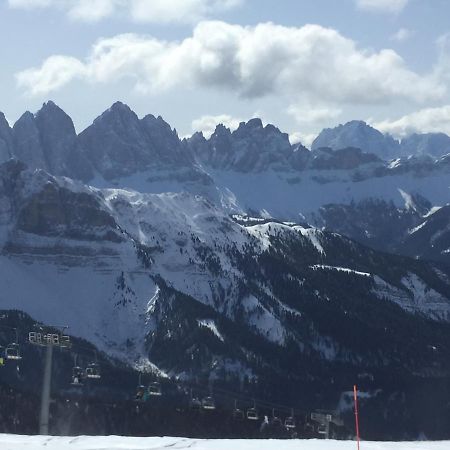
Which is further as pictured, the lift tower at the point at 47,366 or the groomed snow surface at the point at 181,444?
the lift tower at the point at 47,366

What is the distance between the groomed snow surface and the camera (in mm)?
43969

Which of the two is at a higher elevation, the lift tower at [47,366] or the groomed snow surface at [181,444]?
the lift tower at [47,366]

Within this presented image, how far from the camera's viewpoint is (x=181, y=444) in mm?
44625

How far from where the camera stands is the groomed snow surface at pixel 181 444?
144 ft

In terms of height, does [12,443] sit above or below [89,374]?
below

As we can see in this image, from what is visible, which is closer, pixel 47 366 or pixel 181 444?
pixel 181 444

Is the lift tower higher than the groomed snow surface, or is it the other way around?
the lift tower

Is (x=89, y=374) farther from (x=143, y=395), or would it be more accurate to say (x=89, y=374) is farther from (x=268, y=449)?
(x=268, y=449)

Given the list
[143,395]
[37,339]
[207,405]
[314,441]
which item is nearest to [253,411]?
[207,405]

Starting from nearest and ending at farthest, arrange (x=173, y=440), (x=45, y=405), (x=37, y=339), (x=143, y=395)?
(x=173, y=440) < (x=45, y=405) < (x=37, y=339) < (x=143, y=395)

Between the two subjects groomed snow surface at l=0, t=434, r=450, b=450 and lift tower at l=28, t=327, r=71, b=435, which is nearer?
groomed snow surface at l=0, t=434, r=450, b=450

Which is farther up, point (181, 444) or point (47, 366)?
point (47, 366)

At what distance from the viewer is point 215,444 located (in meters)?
44.8

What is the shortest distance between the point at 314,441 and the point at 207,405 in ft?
198
